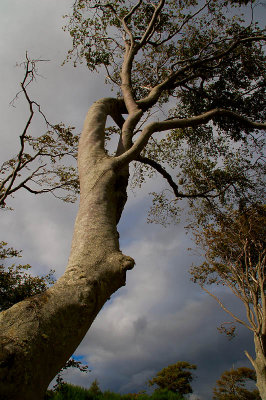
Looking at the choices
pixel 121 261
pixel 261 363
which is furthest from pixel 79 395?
pixel 121 261

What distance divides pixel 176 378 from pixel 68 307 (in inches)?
791

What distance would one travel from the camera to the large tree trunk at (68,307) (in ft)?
4.05

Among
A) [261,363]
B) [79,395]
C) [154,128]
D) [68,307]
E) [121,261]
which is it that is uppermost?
[154,128]

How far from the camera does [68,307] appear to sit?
156 centimetres

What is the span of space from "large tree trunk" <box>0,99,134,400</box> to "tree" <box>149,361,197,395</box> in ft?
61.6

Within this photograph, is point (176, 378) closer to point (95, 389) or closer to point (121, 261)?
→ point (95, 389)

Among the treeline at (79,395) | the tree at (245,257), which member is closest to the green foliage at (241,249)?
the tree at (245,257)

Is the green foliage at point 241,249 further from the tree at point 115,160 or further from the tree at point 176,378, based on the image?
the tree at point 176,378

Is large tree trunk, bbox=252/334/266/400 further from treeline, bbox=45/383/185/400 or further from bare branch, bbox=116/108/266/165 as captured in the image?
bare branch, bbox=116/108/266/165

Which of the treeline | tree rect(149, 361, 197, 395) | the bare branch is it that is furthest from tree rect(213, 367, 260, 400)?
the bare branch

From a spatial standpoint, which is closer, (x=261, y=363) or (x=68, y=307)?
(x=68, y=307)

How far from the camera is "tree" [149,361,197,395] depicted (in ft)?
57.0

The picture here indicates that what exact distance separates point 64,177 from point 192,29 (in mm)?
6710

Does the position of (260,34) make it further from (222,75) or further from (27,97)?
(27,97)
